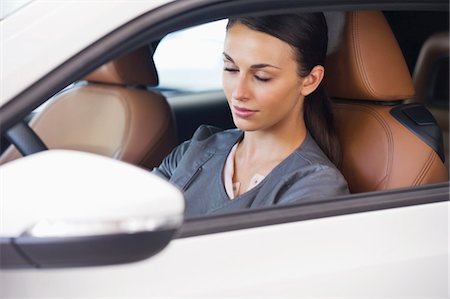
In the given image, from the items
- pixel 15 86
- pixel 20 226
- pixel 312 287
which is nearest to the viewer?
pixel 20 226

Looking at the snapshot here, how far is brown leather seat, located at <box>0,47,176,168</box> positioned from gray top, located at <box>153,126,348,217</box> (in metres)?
0.36

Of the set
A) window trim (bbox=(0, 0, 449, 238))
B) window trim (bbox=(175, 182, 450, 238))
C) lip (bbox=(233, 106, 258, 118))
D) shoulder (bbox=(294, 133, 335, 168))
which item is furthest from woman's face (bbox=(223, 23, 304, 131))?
window trim (bbox=(175, 182, 450, 238))

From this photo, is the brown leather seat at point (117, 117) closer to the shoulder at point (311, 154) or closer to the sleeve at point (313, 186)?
the shoulder at point (311, 154)

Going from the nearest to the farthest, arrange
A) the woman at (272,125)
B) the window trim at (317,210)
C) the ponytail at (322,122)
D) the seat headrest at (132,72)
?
1. the window trim at (317,210)
2. the woman at (272,125)
3. the ponytail at (322,122)
4. the seat headrest at (132,72)

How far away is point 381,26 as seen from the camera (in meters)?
1.88

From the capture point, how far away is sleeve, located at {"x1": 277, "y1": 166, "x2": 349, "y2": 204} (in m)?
1.63

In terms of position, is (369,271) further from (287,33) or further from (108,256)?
(287,33)

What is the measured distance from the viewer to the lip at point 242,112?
1.80 metres

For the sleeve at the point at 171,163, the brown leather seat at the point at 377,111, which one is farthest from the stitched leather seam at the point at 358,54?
the sleeve at the point at 171,163

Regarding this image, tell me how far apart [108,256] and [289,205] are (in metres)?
0.42

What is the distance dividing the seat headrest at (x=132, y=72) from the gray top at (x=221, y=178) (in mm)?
472

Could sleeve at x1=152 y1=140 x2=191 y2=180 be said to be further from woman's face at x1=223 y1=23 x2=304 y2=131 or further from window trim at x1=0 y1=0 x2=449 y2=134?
window trim at x1=0 y1=0 x2=449 y2=134

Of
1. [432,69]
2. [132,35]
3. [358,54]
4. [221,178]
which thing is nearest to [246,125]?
[221,178]

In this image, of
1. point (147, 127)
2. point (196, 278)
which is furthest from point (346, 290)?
point (147, 127)
